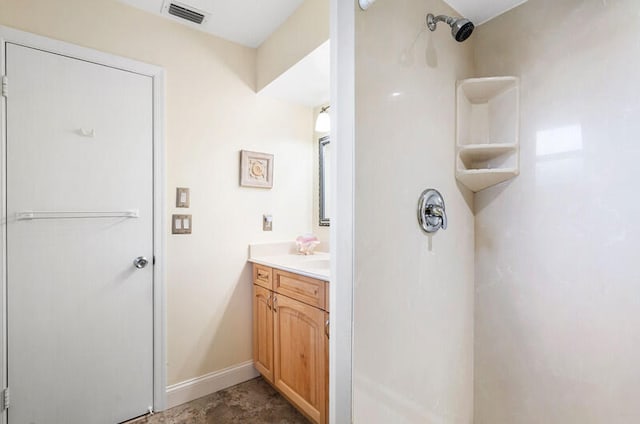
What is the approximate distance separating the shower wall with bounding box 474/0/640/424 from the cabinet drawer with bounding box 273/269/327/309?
29.5 inches

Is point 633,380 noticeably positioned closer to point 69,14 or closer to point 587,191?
point 587,191

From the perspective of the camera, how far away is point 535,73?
120 cm

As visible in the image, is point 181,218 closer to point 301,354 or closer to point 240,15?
point 301,354

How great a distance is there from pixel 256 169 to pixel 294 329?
3.74 ft

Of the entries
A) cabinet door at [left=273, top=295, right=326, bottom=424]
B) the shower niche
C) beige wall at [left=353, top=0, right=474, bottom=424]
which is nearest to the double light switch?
cabinet door at [left=273, top=295, right=326, bottom=424]

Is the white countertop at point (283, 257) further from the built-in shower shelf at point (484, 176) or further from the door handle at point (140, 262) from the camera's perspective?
the built-in shower shelf at point (484, 176)

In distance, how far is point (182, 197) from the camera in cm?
184

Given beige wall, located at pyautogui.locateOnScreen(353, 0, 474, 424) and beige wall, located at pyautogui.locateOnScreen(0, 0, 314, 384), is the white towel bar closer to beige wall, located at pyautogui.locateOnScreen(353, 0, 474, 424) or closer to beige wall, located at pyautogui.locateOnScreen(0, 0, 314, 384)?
beige wall, located at pyautogui.locateOnScreen(0, 0, 314, 384)

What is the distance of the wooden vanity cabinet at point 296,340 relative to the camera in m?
1.45

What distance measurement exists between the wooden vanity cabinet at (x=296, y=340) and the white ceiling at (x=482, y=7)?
1374 millimetres

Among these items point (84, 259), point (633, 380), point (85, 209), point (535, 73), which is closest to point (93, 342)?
point (84, 259)

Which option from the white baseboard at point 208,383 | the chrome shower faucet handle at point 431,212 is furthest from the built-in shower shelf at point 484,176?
the white baseboard at point 208,383

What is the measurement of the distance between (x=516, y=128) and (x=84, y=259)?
7.18ft

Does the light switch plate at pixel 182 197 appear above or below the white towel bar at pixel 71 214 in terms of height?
above
